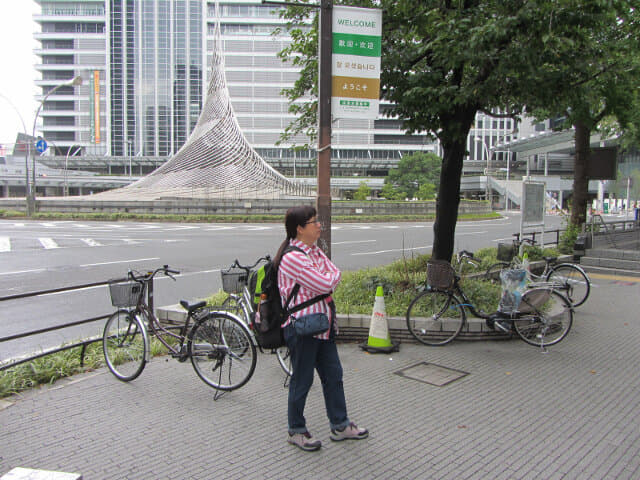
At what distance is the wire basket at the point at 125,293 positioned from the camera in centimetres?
473

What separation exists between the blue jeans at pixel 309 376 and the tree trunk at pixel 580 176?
1303cm

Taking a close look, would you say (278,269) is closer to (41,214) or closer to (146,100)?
(41,214)

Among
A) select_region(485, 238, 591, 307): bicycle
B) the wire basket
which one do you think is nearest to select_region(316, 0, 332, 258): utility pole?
the wire basket

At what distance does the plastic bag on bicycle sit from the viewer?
5.96 meters

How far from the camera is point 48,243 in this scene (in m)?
18.0

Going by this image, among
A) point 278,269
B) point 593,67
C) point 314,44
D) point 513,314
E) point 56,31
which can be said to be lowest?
point 513,314

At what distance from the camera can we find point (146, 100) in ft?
283

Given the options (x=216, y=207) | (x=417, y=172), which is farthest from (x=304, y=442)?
(x=417, y=172)

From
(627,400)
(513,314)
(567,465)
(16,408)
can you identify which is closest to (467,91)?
(513,314)

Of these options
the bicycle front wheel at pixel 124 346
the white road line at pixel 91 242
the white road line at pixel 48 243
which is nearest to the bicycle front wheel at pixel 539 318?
the bicycle front wheel at pixel 124 346

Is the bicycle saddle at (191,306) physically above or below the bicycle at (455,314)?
above

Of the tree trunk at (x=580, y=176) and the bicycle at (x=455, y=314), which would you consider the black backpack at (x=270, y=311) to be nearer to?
the bicycle at (x=455, y=314)

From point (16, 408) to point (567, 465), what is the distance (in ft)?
13.7

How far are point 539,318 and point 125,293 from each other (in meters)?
4.46
